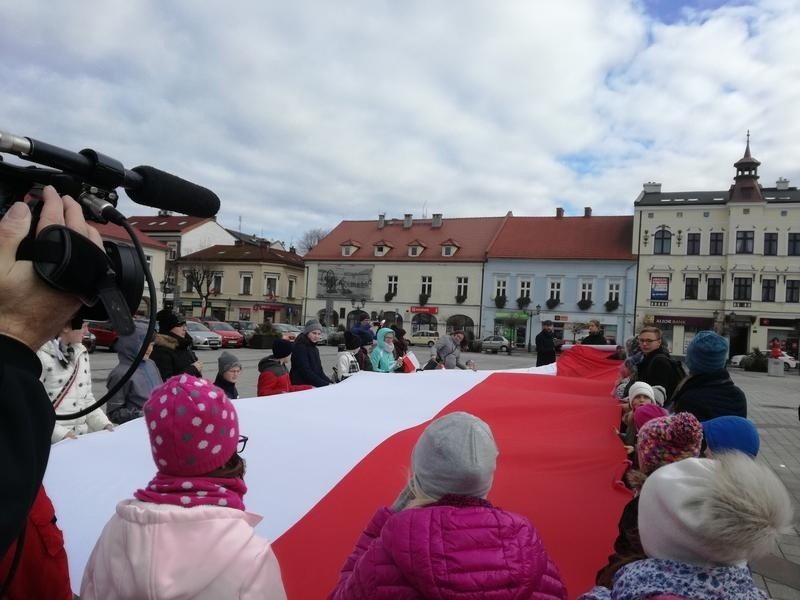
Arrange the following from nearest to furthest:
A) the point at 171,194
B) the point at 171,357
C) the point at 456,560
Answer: the point at 171,194 → the point at 456,560 → the point at 171,357

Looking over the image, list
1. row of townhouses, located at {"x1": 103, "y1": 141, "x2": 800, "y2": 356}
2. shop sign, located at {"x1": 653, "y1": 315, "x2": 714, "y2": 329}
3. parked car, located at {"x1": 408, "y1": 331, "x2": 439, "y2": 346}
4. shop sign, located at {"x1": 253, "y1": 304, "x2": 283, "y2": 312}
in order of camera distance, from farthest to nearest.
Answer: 1. shop sign, located at {"x1": 253, "y1": 304, "x2": 283, "y2": 312}
2. parked car, located at {"x1": 408, "y1": 331, "x2": 439, "y2": 346}
3. shop sign, located at {"x1": 653, "y1": 315, "x2": 714, "y2": 329}
4. row of townhouses, located at {"x1": 103, "y1": 141, "x2": 800, "y2": 356}

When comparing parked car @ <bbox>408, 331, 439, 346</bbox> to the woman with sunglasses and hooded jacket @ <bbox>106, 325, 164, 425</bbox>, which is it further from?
the woman with sunglasses

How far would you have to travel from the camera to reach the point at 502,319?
1683 inches

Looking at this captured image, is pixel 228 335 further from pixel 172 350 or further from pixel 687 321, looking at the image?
pixel 687 321

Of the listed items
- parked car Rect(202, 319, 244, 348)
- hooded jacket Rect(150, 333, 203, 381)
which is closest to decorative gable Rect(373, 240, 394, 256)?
parked car Rect(202, 319, 244, 348)

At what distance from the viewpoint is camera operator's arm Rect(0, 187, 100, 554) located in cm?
86

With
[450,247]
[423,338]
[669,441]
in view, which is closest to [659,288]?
[450,247]

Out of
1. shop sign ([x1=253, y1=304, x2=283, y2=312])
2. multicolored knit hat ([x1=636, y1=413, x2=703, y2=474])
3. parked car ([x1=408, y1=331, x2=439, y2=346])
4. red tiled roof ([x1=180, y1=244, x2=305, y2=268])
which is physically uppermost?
red tiled roof ([x1=180, y1=244, x2=305, y2=268])

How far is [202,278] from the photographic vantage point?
4875 cm

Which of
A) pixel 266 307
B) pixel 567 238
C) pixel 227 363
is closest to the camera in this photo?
pixel 227 363

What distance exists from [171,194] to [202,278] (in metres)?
49.8

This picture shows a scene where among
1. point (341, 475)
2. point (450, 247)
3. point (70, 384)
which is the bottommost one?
point (341, 475)

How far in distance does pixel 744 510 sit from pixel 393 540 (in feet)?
2.95

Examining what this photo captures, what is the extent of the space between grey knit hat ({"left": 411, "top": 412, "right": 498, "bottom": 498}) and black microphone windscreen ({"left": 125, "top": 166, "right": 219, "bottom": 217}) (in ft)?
3.02
